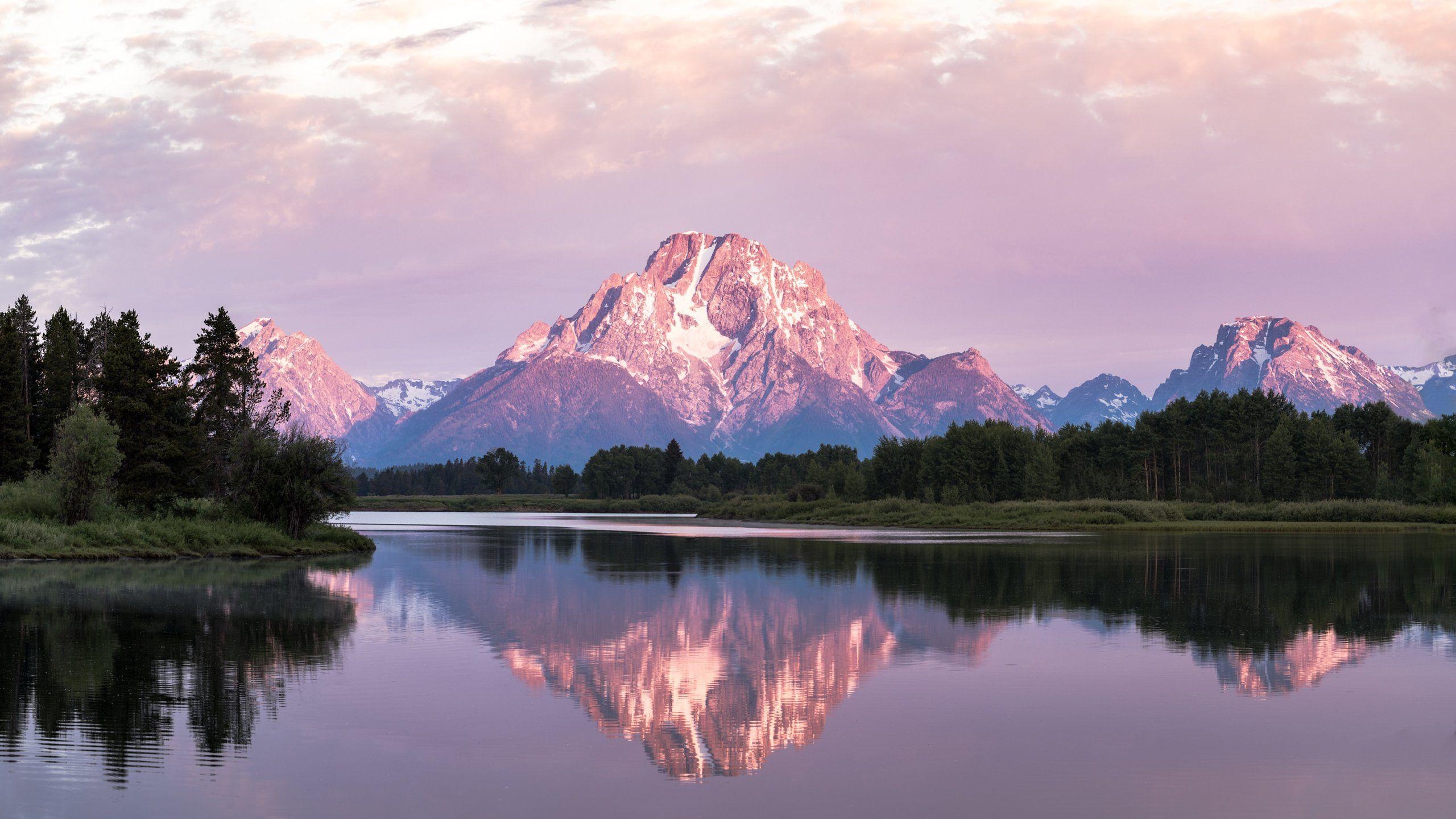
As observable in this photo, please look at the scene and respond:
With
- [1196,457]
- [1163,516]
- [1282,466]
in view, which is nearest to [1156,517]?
[1163,516]

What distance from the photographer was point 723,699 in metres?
19.8

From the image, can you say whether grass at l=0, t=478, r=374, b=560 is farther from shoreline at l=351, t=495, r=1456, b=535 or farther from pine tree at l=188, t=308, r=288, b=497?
shoreline at l=351, t=495, r=1456, b=535

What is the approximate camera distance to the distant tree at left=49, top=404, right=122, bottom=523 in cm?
5284

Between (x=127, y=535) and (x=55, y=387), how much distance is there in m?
27.6

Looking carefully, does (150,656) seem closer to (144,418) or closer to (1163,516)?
(144,418)

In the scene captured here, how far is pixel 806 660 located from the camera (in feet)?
79.9

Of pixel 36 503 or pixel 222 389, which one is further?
pixel 222 389

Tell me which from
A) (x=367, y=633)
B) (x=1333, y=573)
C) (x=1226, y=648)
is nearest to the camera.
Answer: (x=1226, y=648)

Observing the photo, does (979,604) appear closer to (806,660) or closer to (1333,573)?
(806,660)

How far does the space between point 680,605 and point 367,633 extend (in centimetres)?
1021

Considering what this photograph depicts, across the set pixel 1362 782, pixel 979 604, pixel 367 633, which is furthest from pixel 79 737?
pixel 979 604

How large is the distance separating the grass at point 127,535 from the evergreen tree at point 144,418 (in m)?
1.77

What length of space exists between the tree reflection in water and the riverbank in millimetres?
8808

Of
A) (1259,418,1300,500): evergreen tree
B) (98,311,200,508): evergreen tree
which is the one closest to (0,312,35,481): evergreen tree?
(98,311,200,508): evergreen tree
